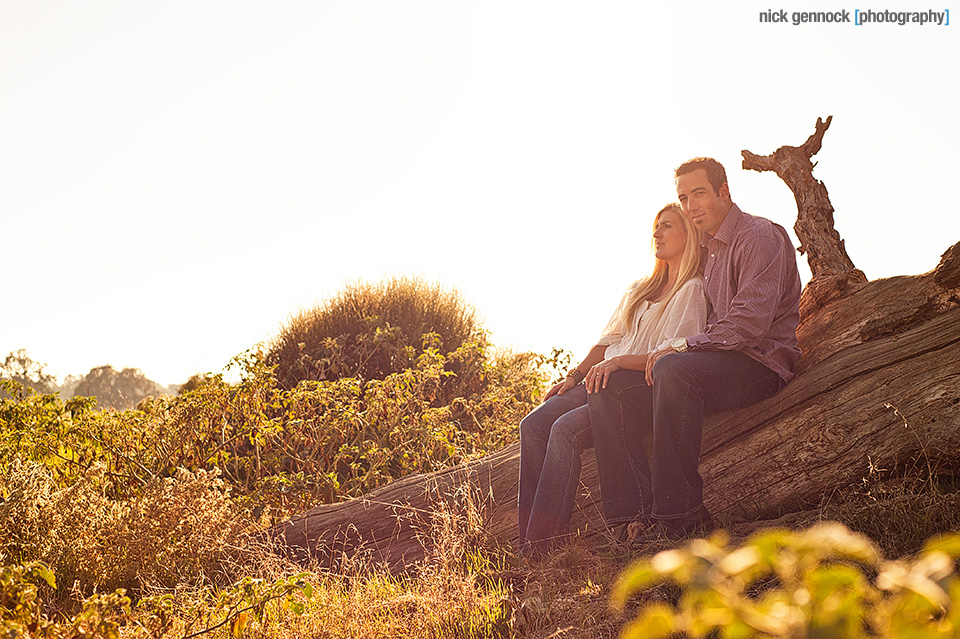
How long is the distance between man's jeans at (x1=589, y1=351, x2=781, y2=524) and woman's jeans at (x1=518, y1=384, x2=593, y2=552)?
6.9 inches

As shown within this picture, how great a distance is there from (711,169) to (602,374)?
143 centimetres

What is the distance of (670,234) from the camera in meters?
4.55

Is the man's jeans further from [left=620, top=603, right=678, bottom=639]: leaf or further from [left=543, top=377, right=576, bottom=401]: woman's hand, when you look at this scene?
[left=620, top=603, right=678, bottom=639]: leaf

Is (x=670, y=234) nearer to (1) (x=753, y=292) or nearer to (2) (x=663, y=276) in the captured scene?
(2) (x=663, y=276)

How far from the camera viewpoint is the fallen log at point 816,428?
3.76 metres

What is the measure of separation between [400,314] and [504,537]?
617cm

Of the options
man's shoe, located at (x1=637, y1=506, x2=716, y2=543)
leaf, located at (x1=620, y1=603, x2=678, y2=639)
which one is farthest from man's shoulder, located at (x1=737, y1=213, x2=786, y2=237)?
leaf, located at (x1=620, y1=603, x2=678, y2=639)

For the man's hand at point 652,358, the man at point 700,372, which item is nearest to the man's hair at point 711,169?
the man at point 700,372

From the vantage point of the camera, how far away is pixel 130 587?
173 inches

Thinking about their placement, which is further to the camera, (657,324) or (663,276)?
(663,276)

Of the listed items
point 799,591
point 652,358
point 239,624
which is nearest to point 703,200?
point 652,358

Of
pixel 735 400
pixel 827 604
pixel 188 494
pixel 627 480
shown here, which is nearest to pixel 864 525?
pixel 735 400

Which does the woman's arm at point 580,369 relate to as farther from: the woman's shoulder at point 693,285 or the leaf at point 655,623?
the leaf at point 655,623

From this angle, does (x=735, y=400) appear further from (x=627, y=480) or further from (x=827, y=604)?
(x=827, y=604)
